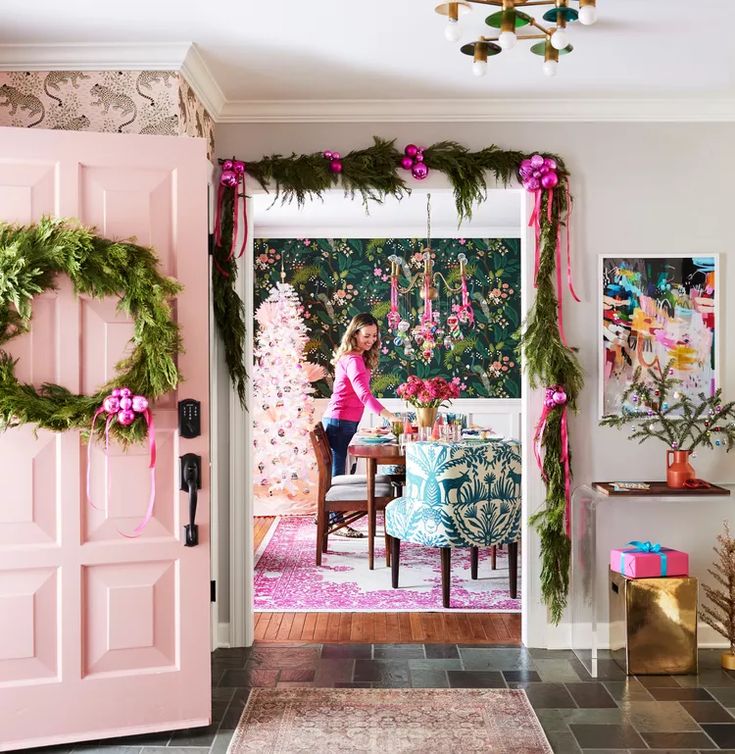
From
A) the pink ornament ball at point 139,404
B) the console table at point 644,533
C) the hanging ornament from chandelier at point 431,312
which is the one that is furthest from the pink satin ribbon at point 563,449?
the hanging ornament from chandelier at point 431,312

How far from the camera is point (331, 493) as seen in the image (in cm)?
512

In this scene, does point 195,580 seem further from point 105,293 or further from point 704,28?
point 704,28

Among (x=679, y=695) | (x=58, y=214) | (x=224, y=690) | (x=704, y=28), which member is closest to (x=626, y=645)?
(x=679, y=695)

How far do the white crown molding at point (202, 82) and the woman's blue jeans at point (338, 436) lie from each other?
101 inches

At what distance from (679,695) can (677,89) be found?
2608 millimetres

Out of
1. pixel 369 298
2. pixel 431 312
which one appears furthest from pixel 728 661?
pixel 369 298

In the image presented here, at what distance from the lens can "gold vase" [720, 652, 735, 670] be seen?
348cm

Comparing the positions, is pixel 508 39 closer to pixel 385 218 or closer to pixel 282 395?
pixel 385 218

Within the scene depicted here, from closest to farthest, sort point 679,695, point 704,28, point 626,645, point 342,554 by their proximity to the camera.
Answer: point 704,28
point 679,695
point 626,645
point 342,554

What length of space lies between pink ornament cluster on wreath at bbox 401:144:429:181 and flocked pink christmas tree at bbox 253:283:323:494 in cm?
370

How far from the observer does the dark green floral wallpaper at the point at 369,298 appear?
7.33m

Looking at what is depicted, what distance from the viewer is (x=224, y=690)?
10.7ft

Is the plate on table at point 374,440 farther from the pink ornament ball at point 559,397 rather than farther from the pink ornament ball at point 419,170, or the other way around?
the pink ornament ball at point 419,170

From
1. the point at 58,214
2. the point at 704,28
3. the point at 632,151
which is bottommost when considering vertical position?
the point at 58,214
